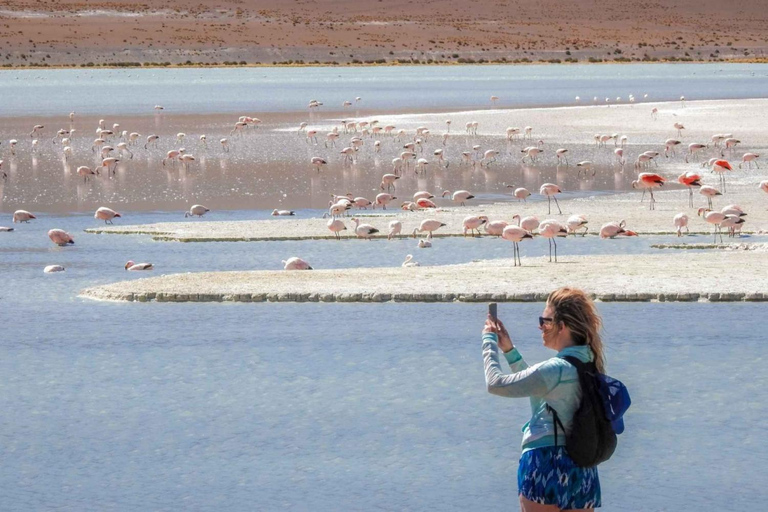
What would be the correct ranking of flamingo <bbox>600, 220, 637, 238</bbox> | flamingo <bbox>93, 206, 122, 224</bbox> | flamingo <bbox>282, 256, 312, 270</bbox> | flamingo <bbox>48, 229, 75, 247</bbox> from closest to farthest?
flamingo <bbox>282, 256, 312, 270</bbox>, flamingo <bbox>600, 220, 637, 238</bbox>, flamingo <bbox>48, 229, 75, 247</bbox>, flamingo <bbox>93, 206, 122, 224</bbox>

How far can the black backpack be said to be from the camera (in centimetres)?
476

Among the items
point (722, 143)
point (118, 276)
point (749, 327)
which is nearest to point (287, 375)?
point (749, 327)

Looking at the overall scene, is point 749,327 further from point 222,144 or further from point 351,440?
point 222,144

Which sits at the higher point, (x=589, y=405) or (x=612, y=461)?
(x=589, y=405)

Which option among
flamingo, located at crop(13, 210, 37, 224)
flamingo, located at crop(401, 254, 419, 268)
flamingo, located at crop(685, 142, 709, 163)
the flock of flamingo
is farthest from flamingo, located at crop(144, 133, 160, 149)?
flamingo, located at crop(401, 254, 419, 268)

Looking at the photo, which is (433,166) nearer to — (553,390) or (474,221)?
(474,221)

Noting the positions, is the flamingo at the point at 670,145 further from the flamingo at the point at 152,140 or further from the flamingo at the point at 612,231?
the flamingo at the point at 152,140

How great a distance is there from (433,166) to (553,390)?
79.7ft

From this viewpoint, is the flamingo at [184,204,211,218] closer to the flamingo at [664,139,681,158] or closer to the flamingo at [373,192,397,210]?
the flamingo at [373,192,397,210]

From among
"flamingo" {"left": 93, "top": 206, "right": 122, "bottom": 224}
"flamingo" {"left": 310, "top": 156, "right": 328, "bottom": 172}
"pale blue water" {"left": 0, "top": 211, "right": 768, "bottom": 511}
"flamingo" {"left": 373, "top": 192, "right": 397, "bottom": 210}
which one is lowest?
"pale blue water" {"left": 0, "top": 211, "right": 768, "bottom": 511}

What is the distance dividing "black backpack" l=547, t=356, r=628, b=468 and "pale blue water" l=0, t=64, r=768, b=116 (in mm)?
41467

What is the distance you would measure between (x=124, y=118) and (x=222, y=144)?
12554 mm

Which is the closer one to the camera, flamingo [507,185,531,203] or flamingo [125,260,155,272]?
flamingo [125,260,155,272]

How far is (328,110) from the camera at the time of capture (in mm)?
47438
